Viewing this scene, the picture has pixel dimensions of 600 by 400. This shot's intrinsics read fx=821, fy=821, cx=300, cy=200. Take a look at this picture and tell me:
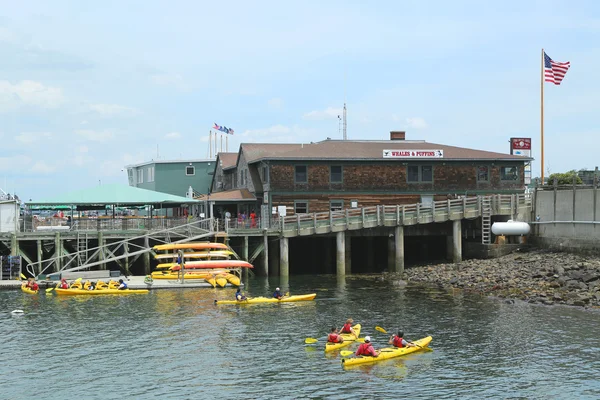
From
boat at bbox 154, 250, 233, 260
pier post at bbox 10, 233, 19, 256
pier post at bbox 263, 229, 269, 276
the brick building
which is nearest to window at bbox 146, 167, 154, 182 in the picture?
the brick building

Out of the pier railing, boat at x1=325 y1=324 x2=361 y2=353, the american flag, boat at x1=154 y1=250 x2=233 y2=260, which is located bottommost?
boat at x1=325 y1=324 x2=361 y2=353

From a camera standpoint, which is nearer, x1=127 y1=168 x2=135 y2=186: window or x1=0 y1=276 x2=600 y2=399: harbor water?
x1=0 y1=276 x2=600 y2=399: harbor water

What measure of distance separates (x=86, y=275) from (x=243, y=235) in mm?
10462

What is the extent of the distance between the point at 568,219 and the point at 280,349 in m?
28.8

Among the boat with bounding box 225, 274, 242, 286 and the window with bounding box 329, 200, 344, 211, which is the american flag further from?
the boat with bounding box 225, 274, 242, 286

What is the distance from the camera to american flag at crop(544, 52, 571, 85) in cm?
5578

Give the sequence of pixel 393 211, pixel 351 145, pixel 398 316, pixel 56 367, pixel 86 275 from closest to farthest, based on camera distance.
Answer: pixel 56 367 → pixel 398 316 → pixel 86 275 → pixel 393 211 → pixel 351 145

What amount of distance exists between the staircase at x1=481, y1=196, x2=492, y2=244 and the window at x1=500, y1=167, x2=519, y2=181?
17.6ft

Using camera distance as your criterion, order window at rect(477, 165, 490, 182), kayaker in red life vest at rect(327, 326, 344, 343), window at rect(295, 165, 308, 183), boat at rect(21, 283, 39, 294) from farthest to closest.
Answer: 1. window at rect(477, 165, 490, 182)
2. window at rect(295, 165, 308, 183)
3. boat at rect(21, 283, 39, 294)
4. kayaker in red life vest at rect(327, 326, 344, 343)

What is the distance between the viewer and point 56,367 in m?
28.5

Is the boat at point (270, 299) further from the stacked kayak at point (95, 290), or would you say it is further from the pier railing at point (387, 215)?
the pier railing at point (387, 215)

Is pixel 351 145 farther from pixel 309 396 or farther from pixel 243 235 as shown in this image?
pixel 309 396

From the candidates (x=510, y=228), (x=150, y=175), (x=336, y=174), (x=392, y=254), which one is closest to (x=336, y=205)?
(x=336, y=174)

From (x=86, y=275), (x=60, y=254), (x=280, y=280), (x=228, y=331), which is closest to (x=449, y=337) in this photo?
(x=228, y=331)
